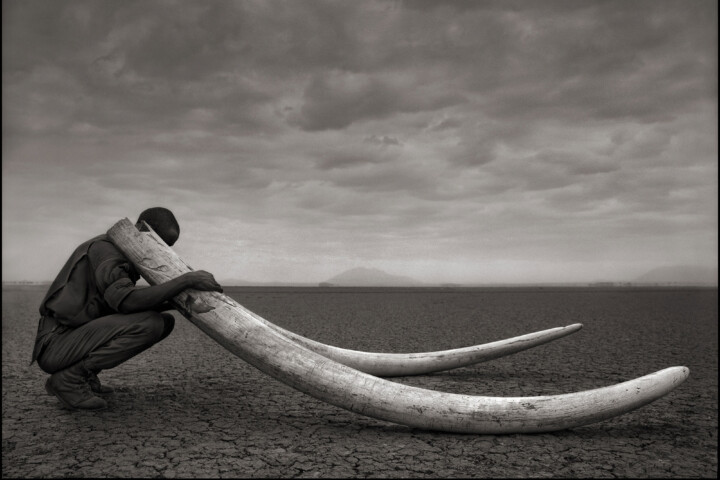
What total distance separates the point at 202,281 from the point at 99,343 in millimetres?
742

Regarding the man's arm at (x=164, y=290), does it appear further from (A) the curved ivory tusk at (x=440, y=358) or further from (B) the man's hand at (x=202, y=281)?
(A) the curved ivory tusk at (x=440, y=358)

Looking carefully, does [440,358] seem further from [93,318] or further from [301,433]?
[93,318]

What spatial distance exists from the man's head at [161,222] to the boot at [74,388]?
0.92 meters

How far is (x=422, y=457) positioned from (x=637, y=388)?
1236mm

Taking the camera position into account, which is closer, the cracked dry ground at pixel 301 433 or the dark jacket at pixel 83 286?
the cracked dry ground at pixel 301 433

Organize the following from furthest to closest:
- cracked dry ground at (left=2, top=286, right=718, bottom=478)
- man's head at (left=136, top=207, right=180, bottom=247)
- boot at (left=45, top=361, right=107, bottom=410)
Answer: man's head at (left=136, top=207, right=180, bottom=247) → boot at (left=45, top=361, right=107, bottom=410) → cracked dry ground at (left=2, top=286, right=718, bottom=478)

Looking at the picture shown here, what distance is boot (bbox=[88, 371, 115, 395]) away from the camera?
3643 millimetres

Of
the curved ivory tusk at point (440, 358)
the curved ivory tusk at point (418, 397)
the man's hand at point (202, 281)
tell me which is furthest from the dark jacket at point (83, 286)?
the curved ivory tusk at point (440, 358)

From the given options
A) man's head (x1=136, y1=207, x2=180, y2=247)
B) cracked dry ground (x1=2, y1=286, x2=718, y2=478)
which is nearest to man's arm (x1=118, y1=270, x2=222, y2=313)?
man's head (x1=136, y1=207, x2=180, y2=247)

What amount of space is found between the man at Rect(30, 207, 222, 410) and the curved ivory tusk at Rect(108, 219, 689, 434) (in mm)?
365

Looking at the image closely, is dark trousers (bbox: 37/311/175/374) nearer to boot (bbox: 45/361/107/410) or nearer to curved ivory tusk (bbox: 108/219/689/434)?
boot (bbox: 45/361/107/410)

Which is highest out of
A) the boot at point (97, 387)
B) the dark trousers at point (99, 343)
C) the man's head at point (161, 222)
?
the man's head at point (161, 222)

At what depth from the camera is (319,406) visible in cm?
354

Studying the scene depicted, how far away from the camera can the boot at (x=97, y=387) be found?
143 inches
